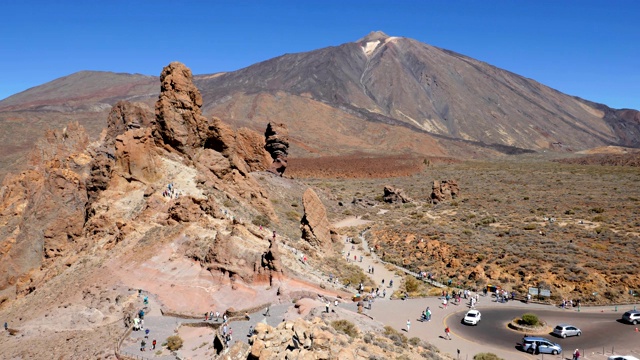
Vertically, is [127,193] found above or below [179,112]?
Result: below

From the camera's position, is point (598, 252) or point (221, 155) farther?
point (221, 155)

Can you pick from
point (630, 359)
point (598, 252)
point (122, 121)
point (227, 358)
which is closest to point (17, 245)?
point (122, 121)

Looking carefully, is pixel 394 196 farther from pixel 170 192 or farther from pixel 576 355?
pixel 576 355

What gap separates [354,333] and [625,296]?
781 inches

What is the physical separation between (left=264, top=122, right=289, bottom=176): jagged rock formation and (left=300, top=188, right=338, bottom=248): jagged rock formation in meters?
21.9

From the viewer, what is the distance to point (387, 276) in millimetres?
33219

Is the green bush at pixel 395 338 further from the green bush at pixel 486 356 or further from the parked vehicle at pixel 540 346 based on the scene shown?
the parked vehicle at pixel 540 346

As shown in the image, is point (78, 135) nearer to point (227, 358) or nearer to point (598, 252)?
point (227, 358)

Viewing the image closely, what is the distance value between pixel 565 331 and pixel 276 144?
142 ft

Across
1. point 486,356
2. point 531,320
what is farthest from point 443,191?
point 486,356

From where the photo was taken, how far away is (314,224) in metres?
35.9

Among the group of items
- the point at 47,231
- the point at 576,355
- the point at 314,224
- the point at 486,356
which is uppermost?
the point at 47,231

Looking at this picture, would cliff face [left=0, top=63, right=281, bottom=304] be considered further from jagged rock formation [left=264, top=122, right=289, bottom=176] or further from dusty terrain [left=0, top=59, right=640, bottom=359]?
jagged rock formation [left=264, top=122, right=289, bottom=176]

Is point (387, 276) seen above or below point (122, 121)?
below
